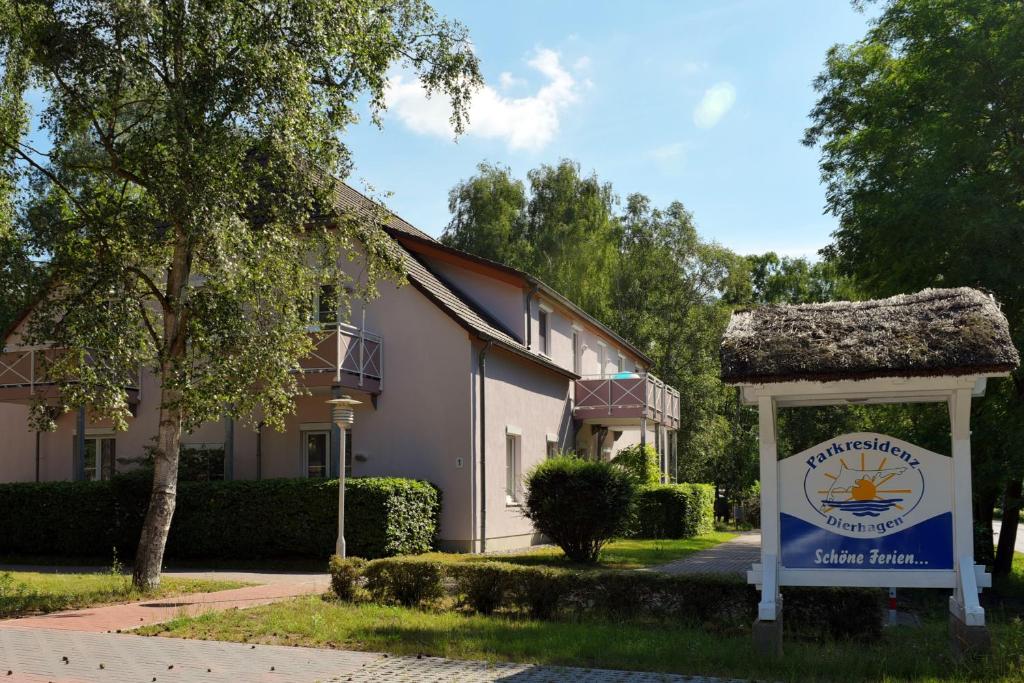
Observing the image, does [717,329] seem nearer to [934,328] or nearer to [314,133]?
[314,133]

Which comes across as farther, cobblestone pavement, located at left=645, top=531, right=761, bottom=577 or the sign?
cobblestone pavement, located at left=645, top=531, right=761, bottom=577

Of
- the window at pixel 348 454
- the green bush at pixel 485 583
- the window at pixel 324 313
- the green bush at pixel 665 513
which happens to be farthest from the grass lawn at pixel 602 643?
the green bush at pixel 665 513

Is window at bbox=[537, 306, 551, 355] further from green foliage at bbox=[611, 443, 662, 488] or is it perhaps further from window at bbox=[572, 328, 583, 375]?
green foliage at bbox=[611, 443, 662, 488]

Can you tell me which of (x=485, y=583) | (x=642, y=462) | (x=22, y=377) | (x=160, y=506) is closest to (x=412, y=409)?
(x=160, y=506)

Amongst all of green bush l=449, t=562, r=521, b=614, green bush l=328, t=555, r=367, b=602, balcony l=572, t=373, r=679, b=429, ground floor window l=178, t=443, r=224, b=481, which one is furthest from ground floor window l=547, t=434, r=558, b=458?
green bush l=449, t=562, r=521, b=614

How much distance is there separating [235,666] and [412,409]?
12385 mm

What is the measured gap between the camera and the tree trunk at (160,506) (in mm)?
13906

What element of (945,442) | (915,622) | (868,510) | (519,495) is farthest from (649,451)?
(868,510)

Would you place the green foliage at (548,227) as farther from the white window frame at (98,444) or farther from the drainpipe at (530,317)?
the white window frame at (98,444)

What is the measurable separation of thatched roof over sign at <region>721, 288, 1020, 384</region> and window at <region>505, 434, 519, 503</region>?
13.8 m

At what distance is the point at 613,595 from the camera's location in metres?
10.8

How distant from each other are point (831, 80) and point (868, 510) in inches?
615

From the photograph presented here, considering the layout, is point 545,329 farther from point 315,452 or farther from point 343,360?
point 343,360

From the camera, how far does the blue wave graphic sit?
920 cm
